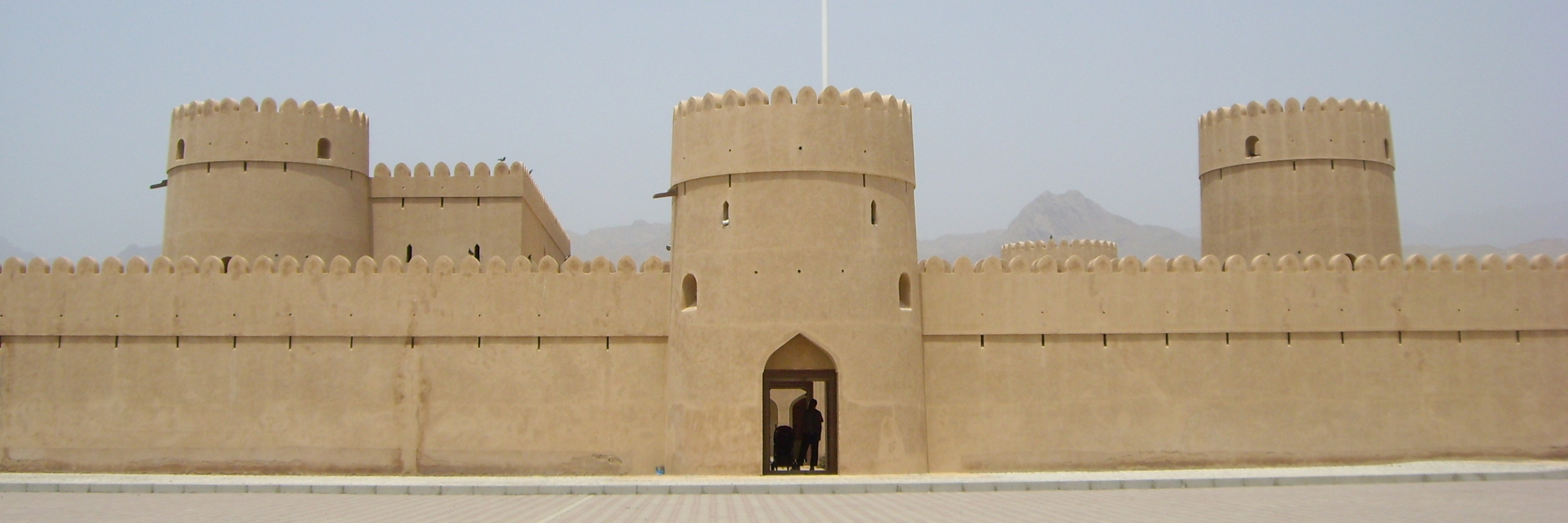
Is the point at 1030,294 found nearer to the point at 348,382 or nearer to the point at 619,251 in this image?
the point at 348,382

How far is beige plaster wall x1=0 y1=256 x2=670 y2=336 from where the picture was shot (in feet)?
48.2

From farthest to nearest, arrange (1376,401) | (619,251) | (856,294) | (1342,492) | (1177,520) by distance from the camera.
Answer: (619,251), (1376,401), (856,294), (1342,492), (1177,520)

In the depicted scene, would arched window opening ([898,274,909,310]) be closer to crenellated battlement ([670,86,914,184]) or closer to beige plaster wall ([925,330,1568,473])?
beige plaster wall ([925,330,1568,473])

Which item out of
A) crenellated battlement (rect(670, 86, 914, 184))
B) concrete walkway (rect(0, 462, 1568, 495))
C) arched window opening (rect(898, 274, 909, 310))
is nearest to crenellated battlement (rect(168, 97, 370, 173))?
concrete walkway (rect(0, 462, 1568, 495))

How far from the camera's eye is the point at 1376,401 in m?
14.7

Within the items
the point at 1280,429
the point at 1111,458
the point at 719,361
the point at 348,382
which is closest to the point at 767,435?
the point at 719,361

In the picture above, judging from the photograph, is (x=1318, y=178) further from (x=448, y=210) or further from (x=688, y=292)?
(x=448, y=210)

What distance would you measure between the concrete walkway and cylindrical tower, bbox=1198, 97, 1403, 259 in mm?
4723

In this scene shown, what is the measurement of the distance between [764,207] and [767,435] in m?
2.46

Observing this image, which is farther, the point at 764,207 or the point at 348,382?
the point at 348,382

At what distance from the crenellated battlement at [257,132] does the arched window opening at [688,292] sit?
6297 millimetres

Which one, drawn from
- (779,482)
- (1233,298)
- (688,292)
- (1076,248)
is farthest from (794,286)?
(1076,248)

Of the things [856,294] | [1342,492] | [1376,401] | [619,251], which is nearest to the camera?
[1342,492]

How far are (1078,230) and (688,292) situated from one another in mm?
110458
